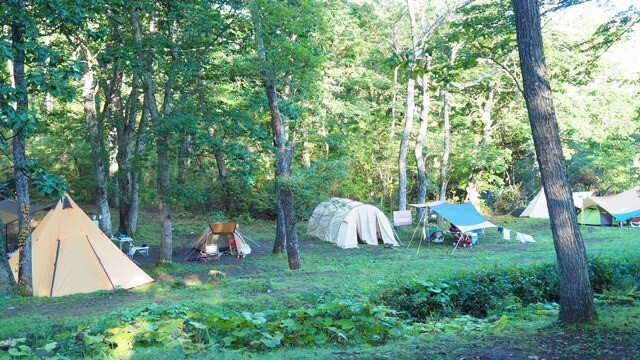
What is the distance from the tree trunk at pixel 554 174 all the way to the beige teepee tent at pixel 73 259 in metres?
9.55

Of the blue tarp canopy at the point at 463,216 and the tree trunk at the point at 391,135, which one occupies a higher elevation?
the tree trunk at the point at 391,135

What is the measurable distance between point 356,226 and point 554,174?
50.2ft

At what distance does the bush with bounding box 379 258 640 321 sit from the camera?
8.42m

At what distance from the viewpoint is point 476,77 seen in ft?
78.2

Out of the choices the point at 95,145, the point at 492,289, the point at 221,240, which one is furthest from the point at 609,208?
the point at 95,145

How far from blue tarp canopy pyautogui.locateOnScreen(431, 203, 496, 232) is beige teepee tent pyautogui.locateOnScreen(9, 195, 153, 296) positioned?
35.1 feet

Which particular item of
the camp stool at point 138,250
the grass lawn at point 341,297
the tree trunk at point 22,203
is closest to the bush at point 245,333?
the grass lawn at point 341,297

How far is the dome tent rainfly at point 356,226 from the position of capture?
20.4 meters

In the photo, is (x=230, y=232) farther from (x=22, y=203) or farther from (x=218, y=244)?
(x=22, y=203)

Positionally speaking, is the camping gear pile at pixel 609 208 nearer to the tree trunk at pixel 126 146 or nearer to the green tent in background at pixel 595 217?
the green tent in background at pixel 595 217

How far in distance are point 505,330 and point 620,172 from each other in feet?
88.8

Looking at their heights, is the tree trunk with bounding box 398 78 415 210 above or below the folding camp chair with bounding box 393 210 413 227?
above

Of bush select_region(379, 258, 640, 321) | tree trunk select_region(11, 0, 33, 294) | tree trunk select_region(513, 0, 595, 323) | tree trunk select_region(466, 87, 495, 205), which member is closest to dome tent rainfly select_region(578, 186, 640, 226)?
tree trunk select_region(466, 87, 495, 205)

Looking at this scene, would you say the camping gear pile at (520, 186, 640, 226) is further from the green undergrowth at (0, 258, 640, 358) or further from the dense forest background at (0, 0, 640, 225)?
the green undergrowth at (0, 258, 640, 358)
